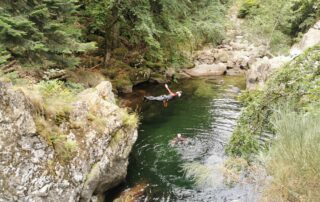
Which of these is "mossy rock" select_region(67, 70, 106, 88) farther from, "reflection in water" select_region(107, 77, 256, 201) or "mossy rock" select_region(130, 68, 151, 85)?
"mossy rock" select_region(130, 68, 151, 85)

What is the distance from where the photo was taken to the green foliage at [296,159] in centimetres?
550

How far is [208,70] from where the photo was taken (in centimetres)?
→ 2623

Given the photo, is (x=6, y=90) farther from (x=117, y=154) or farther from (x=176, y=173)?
(x=176, y=173)

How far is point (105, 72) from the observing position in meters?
18.6

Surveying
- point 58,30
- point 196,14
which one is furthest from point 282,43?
point 58,30

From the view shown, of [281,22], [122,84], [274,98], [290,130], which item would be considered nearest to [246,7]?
[281,22]

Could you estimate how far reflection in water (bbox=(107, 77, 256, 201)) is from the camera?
9773 millimetres

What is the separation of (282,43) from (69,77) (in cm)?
2144

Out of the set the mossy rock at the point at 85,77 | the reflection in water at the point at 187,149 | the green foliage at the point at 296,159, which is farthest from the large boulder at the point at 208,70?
the green foliage at the point at 296,159

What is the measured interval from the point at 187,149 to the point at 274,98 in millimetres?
5583

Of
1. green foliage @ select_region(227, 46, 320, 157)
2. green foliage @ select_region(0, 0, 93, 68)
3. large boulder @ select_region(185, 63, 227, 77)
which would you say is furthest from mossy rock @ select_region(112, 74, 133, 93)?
green foliage @ select_region(227, 46, 320, 157)

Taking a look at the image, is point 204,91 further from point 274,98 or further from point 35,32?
point 274,98

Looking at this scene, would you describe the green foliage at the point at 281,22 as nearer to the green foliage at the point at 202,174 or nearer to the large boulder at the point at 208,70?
the large boulder at the point at 208,70

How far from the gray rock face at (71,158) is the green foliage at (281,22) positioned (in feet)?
75.5
